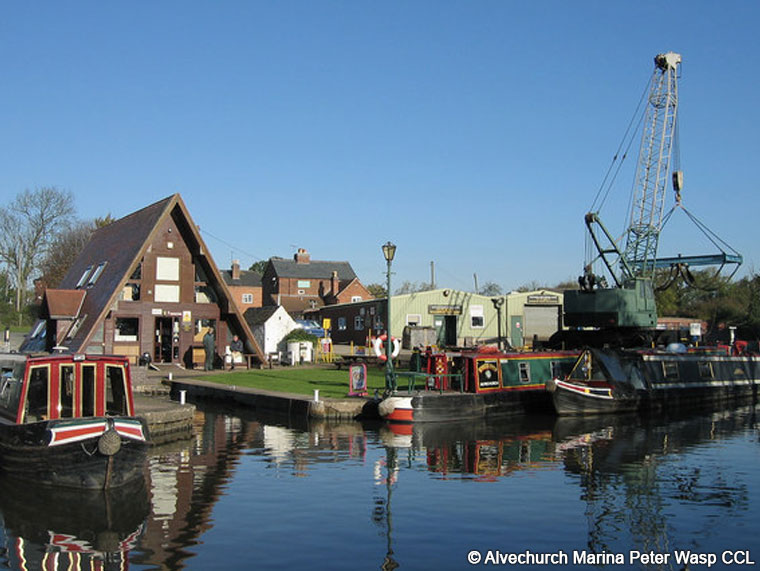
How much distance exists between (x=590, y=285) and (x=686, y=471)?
25.7 meters

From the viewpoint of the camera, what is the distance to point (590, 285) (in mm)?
42281

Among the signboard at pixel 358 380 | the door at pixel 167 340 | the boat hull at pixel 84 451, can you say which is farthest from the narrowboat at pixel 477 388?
the door at pixel 167 340

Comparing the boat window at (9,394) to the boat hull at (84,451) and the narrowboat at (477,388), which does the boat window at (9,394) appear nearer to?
the boat hull at (84,451)

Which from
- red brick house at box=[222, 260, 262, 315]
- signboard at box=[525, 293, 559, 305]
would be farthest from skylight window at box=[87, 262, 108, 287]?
red brick house at box=[222, 260, 262, 315]

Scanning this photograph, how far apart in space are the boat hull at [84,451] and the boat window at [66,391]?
1116 millimetres

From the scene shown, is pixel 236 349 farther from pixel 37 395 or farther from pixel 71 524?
pixel 71 524

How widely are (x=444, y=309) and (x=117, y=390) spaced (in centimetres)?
3988

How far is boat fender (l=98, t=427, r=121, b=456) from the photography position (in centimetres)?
1392

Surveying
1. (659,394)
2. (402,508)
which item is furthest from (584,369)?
(402,508)

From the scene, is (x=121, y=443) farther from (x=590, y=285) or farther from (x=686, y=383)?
(x=590, y=285)

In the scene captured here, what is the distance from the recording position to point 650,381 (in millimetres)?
31797

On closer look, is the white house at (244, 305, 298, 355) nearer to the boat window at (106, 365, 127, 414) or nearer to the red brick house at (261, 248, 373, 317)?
the boat window at (106, 365, 127, 414)

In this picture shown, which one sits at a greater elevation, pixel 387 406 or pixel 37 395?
pixel 37 395

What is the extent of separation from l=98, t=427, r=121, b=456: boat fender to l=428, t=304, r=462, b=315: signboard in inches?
1650
